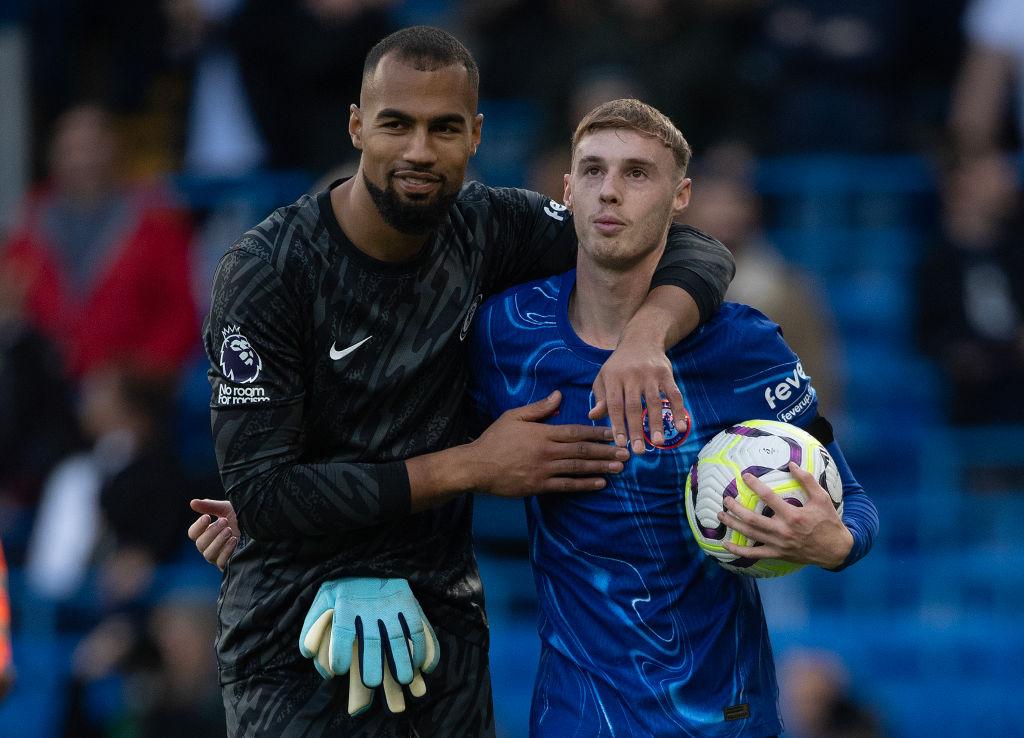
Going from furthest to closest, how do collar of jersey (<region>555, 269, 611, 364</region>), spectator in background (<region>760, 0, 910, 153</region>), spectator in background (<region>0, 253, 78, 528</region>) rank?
spectator in background (<region>760, 0, 910, 153</region>) < spectator in background (<region>0, 253, 78, 528</region>) < collar of jersey (<region>555, 269, 611, 364</region>)

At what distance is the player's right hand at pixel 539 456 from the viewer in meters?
4.09

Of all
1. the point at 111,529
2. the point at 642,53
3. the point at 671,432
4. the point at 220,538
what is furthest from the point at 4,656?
the point at 642,53

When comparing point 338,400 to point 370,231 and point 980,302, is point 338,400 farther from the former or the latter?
point 980,302

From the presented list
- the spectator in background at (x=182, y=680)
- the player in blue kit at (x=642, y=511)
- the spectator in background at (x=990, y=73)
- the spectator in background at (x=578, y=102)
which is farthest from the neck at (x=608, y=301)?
the spectator in background at (x=990, y=73)

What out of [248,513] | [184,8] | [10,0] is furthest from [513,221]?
[10,0]

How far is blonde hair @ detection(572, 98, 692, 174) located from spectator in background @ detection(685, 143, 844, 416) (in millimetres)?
3639

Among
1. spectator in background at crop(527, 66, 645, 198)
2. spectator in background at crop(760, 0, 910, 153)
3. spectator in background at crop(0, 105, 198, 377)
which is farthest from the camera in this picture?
spectator in background at crop(760, 0, 910, 153)

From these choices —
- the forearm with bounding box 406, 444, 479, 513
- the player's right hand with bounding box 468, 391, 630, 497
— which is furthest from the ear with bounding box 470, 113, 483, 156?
the forearm with bounding box 406, 444, 479, 513

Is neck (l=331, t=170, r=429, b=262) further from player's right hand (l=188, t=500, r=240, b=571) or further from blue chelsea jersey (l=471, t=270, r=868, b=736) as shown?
player's right hand (l=188, t=500, r=240, b=571)

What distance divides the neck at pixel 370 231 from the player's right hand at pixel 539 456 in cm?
49

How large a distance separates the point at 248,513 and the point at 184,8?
6739 mm

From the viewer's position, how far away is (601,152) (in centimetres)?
430

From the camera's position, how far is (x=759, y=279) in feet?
27.3

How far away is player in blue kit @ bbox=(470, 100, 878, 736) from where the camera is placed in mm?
4199
